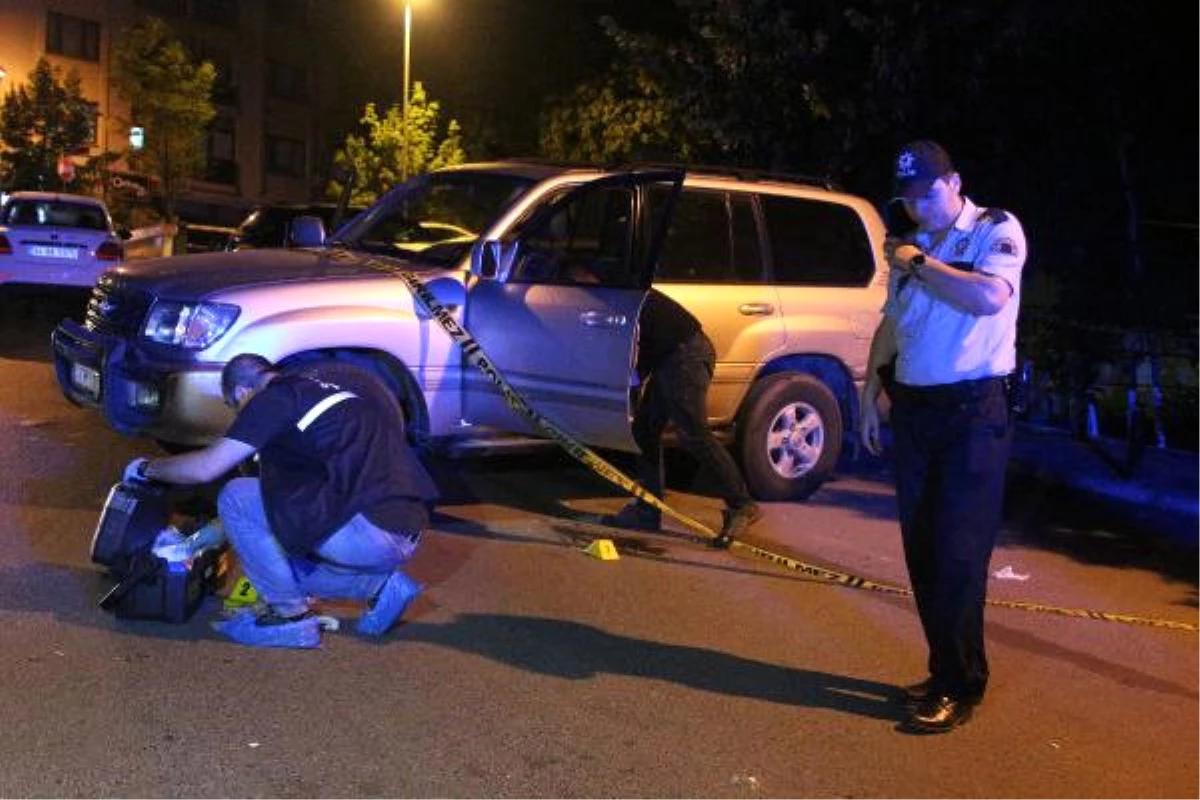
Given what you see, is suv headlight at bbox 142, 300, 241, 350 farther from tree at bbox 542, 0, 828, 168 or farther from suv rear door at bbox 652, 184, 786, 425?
tree at bbox 542, 0, 828, 168

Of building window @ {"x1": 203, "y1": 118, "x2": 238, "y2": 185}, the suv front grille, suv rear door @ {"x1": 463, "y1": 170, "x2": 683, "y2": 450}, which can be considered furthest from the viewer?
building window @ {"x1": 203, "y1": 118, "x2": 238, "y2": 185}

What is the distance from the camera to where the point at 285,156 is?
187 feet

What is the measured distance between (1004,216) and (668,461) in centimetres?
484

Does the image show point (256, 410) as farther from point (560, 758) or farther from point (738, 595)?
point (738, 595)

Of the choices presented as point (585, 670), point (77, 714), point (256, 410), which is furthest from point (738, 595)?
point (77, 714)

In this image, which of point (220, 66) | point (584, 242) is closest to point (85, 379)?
point (584, 242)

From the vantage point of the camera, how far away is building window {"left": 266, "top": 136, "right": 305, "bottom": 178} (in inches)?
2208

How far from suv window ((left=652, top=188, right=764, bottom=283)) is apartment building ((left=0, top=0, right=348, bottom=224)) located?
36.8 m

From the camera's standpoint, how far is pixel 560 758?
4.04 metres

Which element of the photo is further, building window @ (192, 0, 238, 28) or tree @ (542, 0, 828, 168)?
building window @ (192, 0, 238, 28)

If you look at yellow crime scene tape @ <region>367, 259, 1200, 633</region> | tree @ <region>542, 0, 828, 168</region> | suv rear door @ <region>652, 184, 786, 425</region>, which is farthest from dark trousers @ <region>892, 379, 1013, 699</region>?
tree @ <region>542, 0, 828, 168</region>

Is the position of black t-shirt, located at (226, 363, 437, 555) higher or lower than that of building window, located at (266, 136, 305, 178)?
lower

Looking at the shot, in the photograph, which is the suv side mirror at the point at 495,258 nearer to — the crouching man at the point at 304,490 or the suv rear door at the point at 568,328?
the suv rear door at the point at 568,328

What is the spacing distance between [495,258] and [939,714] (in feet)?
11.6
